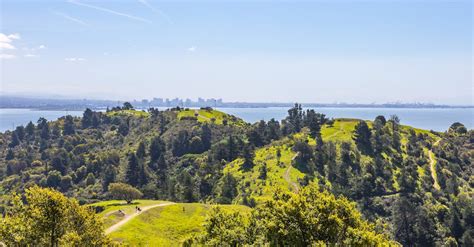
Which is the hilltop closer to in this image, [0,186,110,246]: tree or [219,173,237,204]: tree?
[219,173,237,204]: tree

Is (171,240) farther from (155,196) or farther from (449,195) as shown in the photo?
(449,195)

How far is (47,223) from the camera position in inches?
1501

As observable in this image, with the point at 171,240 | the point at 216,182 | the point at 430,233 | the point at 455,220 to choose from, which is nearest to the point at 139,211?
the point at 171,240

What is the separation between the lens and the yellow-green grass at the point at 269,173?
14512 cm

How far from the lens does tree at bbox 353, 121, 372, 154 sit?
181m

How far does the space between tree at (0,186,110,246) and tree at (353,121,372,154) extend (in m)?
156

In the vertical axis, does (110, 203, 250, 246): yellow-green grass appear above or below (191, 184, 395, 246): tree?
below

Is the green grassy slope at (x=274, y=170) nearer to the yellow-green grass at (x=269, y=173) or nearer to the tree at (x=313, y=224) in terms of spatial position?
the yellow-green grass at (x=269, y=173)

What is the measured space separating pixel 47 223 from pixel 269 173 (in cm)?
12605

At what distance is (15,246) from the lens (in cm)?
3388

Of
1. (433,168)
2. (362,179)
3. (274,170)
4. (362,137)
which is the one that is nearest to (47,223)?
(274,170)

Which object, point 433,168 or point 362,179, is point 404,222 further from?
point 433,168

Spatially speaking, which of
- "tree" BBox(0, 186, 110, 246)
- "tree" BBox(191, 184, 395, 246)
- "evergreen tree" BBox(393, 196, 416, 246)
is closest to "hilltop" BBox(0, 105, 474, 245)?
"evergreen tree" BBox(393, 196, 416, 246)

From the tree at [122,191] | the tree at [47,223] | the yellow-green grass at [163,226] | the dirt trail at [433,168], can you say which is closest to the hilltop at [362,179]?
the dirt trail at [433,168]
